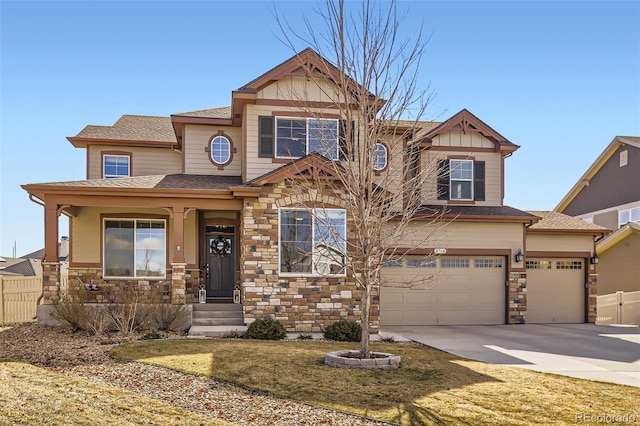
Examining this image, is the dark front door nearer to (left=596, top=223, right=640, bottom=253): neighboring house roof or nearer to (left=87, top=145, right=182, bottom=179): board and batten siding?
→ (left=87, top=145, right=182, bottom=179): board and batten siding

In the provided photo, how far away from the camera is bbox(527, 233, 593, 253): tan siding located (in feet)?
59.4

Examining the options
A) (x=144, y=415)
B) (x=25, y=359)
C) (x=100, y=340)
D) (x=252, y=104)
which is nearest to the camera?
(x=144, y=415)

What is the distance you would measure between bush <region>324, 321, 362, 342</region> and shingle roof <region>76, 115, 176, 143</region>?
28.6 ft

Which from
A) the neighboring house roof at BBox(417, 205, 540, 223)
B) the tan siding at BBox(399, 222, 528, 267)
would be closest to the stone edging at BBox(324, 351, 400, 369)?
the tan siding at BBox(399, 222, 528, 267)

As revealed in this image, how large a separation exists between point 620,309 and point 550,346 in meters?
7.98

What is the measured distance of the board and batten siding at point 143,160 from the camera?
1780 centimetres

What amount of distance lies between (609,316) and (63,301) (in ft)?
57.4

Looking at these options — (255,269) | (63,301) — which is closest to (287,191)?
(255,269)

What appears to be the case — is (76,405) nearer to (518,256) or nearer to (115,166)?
(115,166)

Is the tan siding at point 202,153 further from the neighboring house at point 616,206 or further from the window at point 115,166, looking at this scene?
the neighboring house at point 616,206

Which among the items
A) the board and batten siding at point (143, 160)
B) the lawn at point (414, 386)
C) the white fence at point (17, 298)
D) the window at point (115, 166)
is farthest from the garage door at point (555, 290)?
the white fence at point (17, 298)

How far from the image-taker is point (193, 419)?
6172 mm

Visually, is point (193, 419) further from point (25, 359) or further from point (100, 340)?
point (100, 340)

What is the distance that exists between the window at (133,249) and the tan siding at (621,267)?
1721cm
